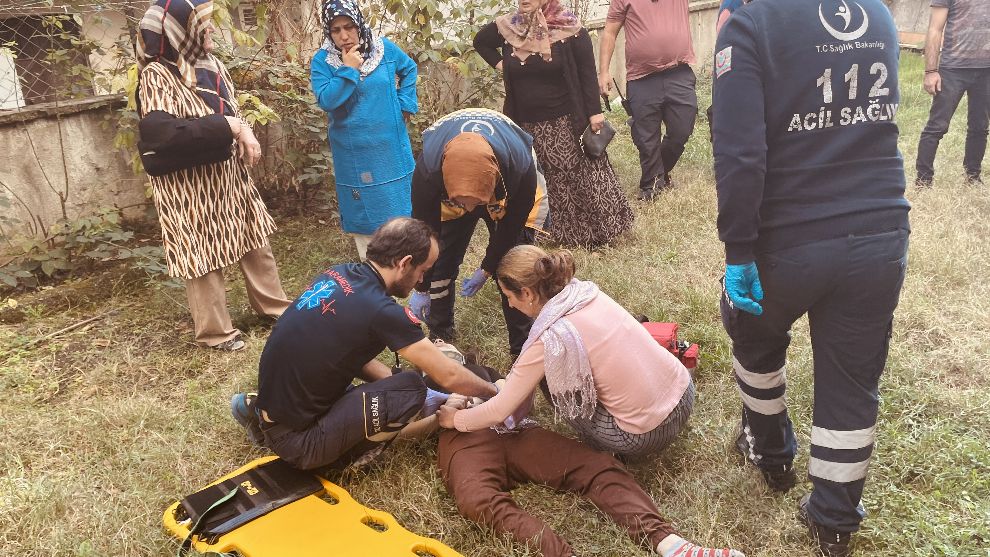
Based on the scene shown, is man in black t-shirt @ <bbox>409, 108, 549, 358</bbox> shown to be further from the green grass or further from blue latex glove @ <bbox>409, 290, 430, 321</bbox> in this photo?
the green grass

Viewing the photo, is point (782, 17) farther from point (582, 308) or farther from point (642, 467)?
point (642, 467)

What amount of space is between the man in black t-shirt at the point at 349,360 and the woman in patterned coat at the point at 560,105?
195 centimetres

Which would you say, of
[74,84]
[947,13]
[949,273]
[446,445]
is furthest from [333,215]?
[947,13]

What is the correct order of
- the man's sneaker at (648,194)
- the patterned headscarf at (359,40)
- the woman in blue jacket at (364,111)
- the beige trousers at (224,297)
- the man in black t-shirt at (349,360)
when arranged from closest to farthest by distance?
the man in black t-shirt at (349,360) → the beige trousers at (224,297) → the patterned headscarf at (359,40) → the woman in blue jacket at (364,111) → the man's sneaker at (648,194)

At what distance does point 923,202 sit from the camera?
5078 millimetres

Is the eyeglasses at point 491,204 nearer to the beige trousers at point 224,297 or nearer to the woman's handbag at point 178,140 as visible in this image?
the woman's handbag at point 178,140

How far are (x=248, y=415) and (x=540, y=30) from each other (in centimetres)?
286

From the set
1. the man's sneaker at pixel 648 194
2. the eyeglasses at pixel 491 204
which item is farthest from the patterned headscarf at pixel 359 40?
the man's sneaker at pixel 648 194

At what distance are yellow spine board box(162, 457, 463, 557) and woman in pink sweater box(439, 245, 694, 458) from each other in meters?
0.45

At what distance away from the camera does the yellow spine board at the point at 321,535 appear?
2.31 metres

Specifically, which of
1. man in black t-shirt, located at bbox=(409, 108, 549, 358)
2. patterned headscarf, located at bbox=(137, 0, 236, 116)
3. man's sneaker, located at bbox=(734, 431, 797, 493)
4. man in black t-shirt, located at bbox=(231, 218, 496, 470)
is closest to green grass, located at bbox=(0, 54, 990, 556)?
man's sneaker, located at bbox=(734, 431, 797, 493)

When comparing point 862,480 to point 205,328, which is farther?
point 205,328

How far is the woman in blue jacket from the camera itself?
4.04 meters

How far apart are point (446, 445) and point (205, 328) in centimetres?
174
